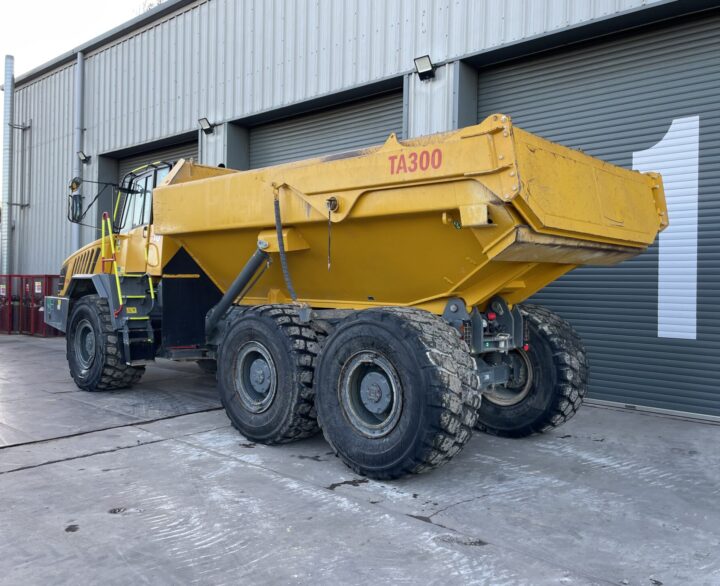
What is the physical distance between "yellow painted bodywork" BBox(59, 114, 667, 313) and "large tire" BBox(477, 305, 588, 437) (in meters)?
0.51

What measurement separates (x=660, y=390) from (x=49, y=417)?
7531 mm

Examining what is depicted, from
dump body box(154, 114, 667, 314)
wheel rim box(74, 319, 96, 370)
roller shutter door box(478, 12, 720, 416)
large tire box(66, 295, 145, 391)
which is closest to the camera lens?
dump body box(154, 114, 667, 314)

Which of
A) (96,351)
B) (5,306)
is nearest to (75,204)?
(96,351)

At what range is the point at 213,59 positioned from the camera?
43.2 ft

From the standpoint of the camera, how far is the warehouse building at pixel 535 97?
762 cm

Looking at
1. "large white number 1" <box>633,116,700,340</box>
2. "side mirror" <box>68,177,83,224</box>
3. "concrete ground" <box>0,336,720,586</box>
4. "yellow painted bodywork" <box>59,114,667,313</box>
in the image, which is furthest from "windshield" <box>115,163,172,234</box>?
"large white number 1" <box>633,116,700,340</box>

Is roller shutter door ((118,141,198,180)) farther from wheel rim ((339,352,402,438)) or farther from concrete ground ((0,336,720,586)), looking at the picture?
wheel rim ((339,352,402,438))

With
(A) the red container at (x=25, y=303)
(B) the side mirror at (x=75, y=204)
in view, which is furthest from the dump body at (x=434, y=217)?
(A) the red container at (x=25, y=303)

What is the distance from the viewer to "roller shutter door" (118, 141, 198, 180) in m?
14.7

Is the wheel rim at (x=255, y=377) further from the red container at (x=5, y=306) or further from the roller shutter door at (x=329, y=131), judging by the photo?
the red container at (x=5, y=306)

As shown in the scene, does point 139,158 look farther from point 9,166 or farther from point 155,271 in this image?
point 155,271

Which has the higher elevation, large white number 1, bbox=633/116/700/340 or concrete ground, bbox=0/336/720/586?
large white number 1, bbox=633/116/700/340

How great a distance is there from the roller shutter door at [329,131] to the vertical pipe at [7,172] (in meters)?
11.2

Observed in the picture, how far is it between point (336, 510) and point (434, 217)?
2.34m
